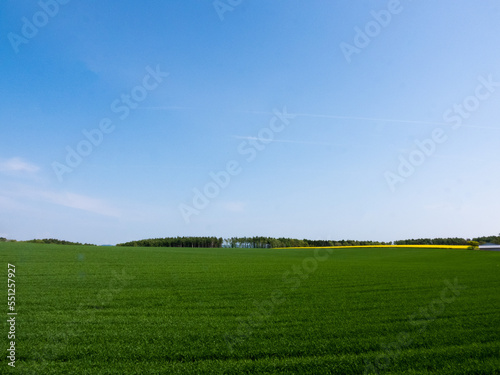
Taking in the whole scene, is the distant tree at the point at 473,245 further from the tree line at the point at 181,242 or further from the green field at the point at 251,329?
the tree line at the point at 181,242

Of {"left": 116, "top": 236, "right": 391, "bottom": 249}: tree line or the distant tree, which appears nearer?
the distant tree

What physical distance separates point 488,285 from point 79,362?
1861 cm

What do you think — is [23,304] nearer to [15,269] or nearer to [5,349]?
[5,349]

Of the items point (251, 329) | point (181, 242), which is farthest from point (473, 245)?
point (181, 242)

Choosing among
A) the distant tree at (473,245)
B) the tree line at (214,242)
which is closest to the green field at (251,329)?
the distant tree at (473,245)

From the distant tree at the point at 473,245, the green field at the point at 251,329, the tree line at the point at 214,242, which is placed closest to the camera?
the green field at the point at 251,329

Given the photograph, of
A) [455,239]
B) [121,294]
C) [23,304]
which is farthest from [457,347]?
[455,239]

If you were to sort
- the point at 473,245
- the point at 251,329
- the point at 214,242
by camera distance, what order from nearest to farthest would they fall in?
1. the point at 251,329
2. the point at 473,245
3. the point at 214,242

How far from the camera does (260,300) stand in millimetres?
12906

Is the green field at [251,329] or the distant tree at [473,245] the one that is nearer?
the green field at [251,329]

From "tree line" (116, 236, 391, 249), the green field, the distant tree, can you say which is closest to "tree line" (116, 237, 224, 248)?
"tree line" (116, 236, 391, 249)

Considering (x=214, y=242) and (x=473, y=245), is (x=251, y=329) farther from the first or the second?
(x=214, y=242)

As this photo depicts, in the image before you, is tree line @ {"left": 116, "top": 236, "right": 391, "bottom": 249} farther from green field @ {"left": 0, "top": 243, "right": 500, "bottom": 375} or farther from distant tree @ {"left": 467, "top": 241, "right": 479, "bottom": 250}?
green field @ {"left": 0, "top": 243, "right": 500, "bottom": 375}

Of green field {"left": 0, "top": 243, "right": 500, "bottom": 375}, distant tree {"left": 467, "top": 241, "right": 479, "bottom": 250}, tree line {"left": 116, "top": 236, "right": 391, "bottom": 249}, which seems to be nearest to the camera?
green field {"left": 0, "top": 243, "right": 500, "bottom": 375}
